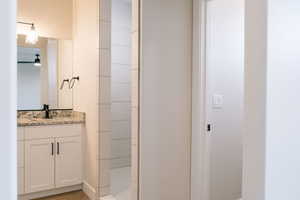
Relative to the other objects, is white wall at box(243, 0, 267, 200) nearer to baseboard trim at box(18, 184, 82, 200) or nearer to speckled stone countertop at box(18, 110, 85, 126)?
speckled stone countertop at box(18, 110, 85, 126)

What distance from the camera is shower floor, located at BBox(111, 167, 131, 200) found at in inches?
116

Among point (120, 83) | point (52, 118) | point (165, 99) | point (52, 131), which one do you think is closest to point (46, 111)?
point (52, 118)

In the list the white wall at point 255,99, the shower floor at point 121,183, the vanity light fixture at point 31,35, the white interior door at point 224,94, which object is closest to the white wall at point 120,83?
the shower floor at point 121,183

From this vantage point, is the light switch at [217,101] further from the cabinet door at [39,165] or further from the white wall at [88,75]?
the cabinet door at [39,165]

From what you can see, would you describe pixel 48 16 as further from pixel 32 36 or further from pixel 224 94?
pixel 224 94

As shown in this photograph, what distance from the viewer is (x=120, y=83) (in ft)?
13.1

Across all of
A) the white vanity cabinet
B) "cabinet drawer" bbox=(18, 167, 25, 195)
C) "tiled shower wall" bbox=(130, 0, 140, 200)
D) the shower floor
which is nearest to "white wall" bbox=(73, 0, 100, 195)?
the white vanity cabinet

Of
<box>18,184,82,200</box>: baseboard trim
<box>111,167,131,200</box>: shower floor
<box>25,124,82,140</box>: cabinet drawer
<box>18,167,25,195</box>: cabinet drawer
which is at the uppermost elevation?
<box>25,124,82,140</box>: cabinet drawer

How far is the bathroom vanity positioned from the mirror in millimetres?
287

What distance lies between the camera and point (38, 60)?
3217 millimetres

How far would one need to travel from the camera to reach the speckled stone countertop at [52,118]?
2.78 m

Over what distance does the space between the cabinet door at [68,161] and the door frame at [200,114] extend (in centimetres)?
158

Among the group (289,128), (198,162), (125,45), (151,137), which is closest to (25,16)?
(125,45)

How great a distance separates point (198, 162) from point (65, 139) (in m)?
1.69
